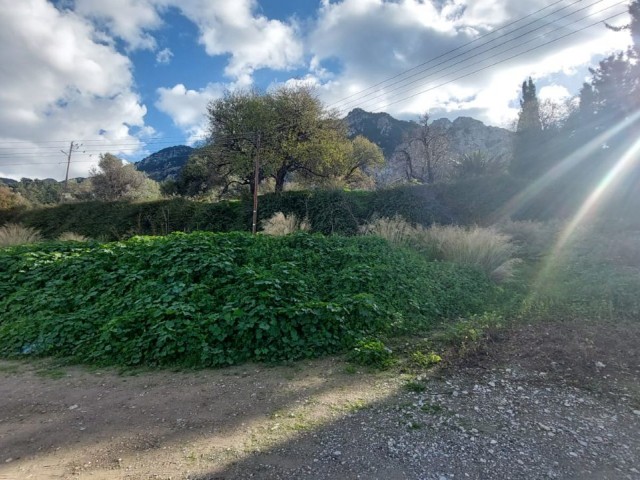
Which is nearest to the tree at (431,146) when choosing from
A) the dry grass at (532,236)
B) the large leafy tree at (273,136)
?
the large leafy tree at (273,136)

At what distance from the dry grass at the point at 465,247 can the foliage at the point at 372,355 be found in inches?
157

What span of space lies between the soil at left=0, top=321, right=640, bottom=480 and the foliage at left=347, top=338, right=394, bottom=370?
0.17 metres

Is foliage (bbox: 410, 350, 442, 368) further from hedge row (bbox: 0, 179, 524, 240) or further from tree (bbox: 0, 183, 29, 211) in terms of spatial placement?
tree (bbox: 0, 183, 29, 211)

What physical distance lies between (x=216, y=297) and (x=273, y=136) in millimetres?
18805

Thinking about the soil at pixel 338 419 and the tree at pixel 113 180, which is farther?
the tree at pixel 113 180

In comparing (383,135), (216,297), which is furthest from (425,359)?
(383,135)

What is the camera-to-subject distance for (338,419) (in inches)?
105

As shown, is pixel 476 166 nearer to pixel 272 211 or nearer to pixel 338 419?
pixel 272 211

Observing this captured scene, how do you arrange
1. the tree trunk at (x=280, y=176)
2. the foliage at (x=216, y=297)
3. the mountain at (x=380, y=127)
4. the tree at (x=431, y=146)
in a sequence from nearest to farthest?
the foliage at (x=216, y=297), the tree trunk at (x=280, y=176), the tree at (x=431, y=146), the mountain at (x=380, y=127)

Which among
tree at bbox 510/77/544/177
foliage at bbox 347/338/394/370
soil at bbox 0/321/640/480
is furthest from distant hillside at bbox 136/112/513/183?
soil at bbox 0/321/640/480

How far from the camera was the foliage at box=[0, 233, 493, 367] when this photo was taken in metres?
3.94

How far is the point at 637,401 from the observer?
9.00ft

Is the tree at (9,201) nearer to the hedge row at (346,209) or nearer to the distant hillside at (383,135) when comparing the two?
the hedge row at (346,209)

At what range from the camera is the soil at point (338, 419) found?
2158 millimetres
